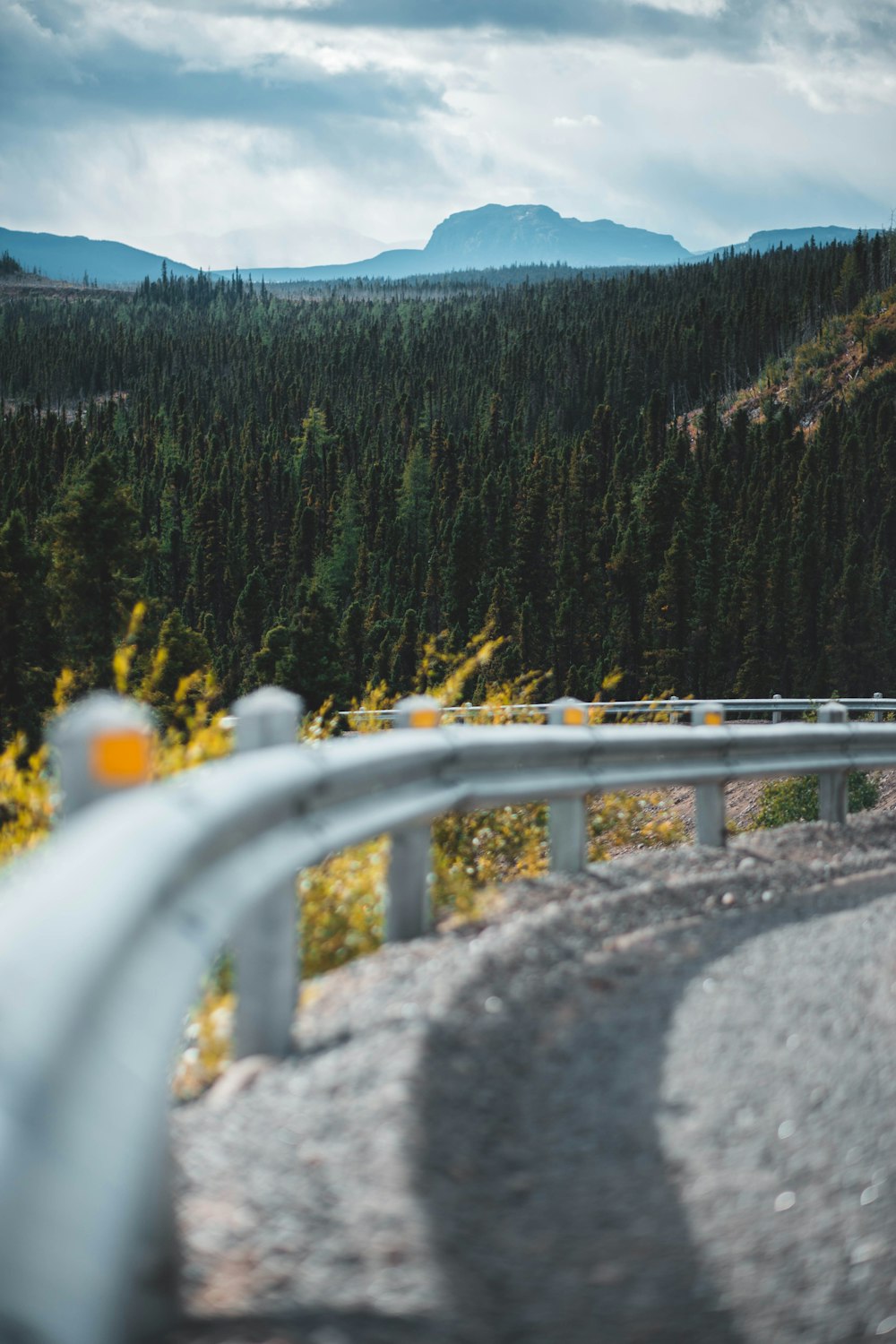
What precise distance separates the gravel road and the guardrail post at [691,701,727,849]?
2.76 meters

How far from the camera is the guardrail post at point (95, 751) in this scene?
3172 mm

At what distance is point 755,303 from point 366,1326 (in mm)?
205328

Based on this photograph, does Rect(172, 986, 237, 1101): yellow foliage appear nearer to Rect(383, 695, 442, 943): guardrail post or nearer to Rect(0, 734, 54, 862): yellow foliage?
Rect(383, 695, 442, 943): guardrail post

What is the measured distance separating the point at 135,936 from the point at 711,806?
6711 mm

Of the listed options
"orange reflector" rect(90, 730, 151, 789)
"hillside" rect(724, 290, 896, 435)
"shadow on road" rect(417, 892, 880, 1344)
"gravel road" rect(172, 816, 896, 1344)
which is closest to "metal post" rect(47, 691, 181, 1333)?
"orange reflector" rect(90, 730, 151, 789)

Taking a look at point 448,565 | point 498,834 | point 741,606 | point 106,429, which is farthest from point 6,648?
point 106,429

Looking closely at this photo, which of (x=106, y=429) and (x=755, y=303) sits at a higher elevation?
(x=755, y=303)

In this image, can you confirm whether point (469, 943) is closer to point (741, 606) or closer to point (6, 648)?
point (6, 648)

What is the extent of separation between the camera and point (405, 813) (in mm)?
5453

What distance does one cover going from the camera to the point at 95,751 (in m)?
3.20

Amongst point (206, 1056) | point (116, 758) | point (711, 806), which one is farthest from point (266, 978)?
point (711, 806)

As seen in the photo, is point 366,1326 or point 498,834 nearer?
point 366,1326

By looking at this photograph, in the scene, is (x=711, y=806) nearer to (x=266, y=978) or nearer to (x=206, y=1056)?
(x=206, y=1056)

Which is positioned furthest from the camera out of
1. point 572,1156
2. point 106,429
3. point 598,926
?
point 106,429
